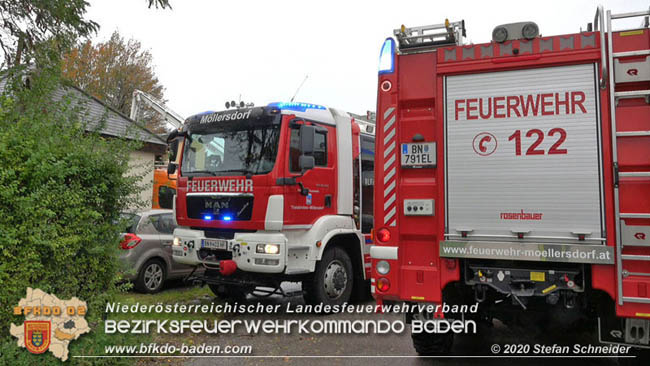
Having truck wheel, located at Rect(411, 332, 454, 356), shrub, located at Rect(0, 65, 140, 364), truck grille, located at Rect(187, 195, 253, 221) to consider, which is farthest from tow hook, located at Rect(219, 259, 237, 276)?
truck wheel, located at Rect(411, 332, 454, 356)

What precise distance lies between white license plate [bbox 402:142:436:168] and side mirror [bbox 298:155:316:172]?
2545mm

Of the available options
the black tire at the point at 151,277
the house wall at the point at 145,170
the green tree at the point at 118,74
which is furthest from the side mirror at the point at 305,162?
the green tree at the point at 118,74

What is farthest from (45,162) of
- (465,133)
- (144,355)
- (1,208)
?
(465,133)

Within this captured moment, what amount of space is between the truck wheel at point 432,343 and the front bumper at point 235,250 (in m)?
2.16

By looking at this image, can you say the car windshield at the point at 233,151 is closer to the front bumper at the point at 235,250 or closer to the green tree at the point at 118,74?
the front bumper at the point at 235,250

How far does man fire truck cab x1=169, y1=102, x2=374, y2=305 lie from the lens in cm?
677

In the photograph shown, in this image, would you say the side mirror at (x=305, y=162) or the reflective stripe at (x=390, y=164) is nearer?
the reflective stripe at (x=390, y=164)

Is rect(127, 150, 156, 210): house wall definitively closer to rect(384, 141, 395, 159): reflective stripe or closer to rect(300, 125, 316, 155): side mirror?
rect(300, 125, 316, 155): side mirror

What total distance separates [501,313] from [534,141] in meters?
1.76

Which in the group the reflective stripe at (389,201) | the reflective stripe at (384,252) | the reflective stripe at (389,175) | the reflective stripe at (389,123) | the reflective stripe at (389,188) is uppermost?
the reflective stripe at (389,123)

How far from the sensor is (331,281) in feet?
24.6

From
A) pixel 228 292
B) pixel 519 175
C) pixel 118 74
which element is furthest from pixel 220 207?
pixel 118 74

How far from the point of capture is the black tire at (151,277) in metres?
8.35

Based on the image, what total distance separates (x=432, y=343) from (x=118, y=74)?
31456mm
